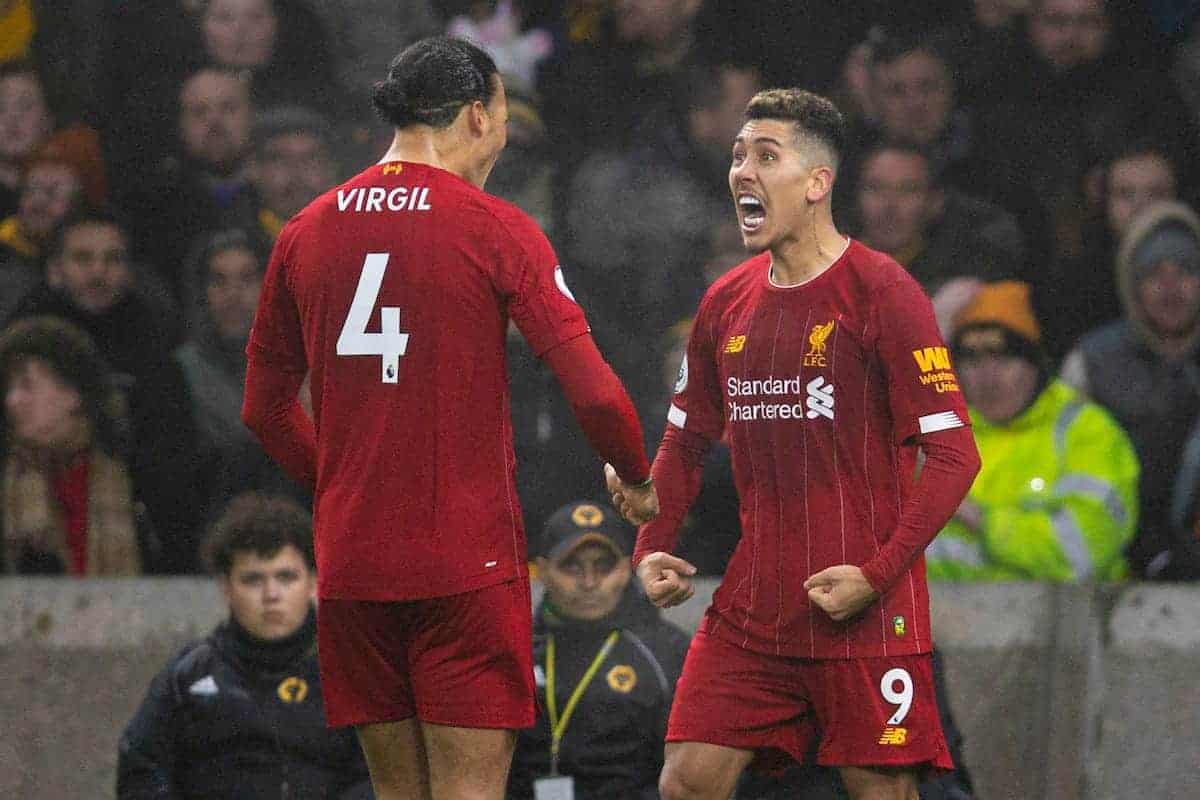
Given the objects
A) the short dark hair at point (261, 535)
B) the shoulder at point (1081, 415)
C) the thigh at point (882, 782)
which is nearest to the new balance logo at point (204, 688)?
the short dark hair at point (261, 535)

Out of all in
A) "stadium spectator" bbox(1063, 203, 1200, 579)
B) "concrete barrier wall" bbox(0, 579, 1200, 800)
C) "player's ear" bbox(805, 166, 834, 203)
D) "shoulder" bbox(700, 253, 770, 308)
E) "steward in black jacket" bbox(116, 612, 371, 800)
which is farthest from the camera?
"stadium spectator" bbox(1063, 203, 1200, 579)

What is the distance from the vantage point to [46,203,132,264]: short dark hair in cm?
720

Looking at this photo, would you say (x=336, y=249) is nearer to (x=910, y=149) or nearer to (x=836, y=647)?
(x=836, y=647)

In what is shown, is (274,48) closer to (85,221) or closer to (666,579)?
(85,221)

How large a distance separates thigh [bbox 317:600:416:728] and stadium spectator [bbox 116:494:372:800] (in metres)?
1.70

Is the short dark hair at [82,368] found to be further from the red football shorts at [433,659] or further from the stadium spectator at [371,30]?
the red football shorts at [433,659]

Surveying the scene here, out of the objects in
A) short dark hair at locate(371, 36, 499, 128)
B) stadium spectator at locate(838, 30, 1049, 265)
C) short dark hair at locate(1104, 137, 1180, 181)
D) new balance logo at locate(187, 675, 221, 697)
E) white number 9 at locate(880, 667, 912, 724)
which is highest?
stadium spectator at locate(838, 30, 1049, 265)

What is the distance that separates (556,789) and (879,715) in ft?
5.70

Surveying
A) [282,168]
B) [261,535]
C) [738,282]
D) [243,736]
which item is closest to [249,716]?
[243,736]

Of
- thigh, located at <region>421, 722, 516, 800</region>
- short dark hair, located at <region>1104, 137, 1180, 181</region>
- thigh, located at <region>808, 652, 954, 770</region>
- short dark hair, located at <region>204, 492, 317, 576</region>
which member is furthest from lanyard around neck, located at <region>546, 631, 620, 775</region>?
short dark hair, located at <region>1104, 137, 1180, 181</region>

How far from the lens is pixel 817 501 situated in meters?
4.36

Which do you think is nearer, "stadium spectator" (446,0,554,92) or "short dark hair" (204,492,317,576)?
"short dark hair" (204,492,317,576)

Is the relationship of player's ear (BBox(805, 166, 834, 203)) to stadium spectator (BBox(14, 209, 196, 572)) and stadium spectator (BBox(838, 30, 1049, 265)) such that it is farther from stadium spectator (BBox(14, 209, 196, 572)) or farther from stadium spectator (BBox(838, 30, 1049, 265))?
stadium spectator (BBox(14, 209, 196, 572))

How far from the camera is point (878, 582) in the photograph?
423 centimetres
